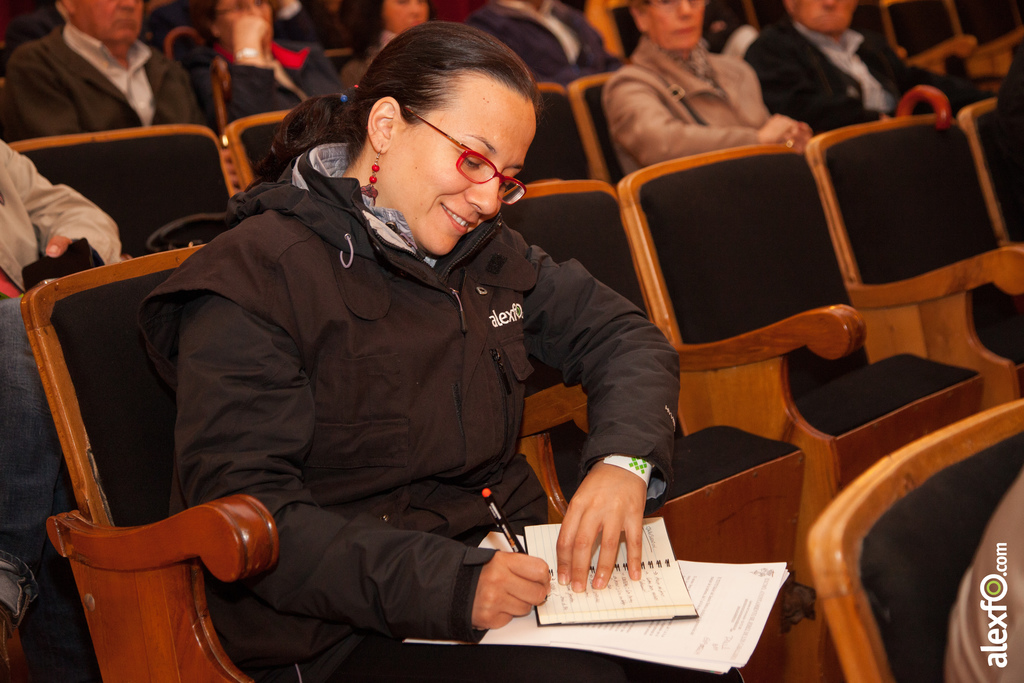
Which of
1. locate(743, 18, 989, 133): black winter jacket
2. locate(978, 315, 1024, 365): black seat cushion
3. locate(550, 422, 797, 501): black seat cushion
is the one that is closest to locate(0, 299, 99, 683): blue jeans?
locate(550, 422, 797, 501): black seat cushion

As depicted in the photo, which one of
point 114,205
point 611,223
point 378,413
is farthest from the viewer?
point 114,205

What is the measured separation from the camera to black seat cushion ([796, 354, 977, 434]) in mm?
1753

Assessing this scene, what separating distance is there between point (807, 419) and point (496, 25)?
7.75 feet

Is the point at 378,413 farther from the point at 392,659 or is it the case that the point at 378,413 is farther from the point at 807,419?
the point at 807,419

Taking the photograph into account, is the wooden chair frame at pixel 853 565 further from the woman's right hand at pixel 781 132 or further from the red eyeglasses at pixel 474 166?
the woman's right hand at pixel 781 132

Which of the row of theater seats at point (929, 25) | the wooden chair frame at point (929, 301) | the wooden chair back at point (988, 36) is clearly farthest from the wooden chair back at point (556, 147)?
the wooden chair back at point (988, 36)

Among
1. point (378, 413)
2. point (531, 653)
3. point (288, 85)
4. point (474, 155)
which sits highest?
point (288, 85)

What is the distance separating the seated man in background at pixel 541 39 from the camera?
11.5 feet

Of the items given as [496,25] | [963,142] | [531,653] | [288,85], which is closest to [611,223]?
[531,653]

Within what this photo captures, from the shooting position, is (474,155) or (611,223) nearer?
(474,155)

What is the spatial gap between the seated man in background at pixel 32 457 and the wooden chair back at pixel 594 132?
4.97 feet

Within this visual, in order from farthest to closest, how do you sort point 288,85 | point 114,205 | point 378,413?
point 288,85 < point 114,205 < point 378,413

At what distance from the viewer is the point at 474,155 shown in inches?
42.3

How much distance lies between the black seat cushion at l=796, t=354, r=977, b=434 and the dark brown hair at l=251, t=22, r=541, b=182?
0.98 metres
